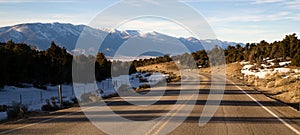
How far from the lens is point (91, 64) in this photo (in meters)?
54.8

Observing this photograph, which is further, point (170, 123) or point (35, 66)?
point (35, 66)

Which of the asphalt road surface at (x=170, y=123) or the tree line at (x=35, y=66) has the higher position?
the tree line at (x=35, y=66)

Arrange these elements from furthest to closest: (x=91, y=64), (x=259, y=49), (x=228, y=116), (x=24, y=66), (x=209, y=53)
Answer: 1. (x=209, y=53)
2. (x=259, y=49)
3. (x=91, y=64)
4. (x=24, y=66)
5. (x=228, y=116)

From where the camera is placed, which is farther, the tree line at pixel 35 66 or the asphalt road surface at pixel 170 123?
the tree line at pixel 35 66

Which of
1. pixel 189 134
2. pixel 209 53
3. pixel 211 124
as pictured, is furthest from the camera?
pixel 209 53

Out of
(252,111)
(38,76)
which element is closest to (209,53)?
(38,76)

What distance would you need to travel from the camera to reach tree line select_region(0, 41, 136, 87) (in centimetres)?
3734

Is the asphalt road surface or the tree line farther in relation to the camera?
the tree line

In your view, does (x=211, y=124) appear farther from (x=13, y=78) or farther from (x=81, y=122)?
(x=13, y=78)

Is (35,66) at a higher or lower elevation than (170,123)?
higher

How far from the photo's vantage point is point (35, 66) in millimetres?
43438

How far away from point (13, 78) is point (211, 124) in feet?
98.8

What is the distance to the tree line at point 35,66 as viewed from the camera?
37344mm

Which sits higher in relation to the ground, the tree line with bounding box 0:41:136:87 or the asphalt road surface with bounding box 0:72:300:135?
the tree line with bounding box 0:41:136:87
